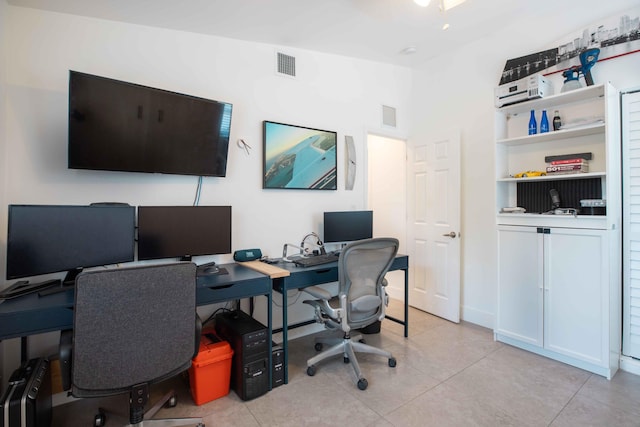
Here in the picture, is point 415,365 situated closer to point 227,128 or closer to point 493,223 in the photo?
point 493,223

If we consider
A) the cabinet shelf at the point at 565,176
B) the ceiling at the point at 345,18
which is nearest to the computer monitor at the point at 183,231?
the ceiling at the point at 345,18

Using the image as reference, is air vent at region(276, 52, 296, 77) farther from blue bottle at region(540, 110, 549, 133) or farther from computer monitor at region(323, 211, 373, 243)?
blue bottle at region(540, 110, 549, 133)

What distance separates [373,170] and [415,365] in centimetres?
269

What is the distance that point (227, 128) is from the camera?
2.46 meters

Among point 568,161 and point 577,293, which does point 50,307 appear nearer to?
point 577,293

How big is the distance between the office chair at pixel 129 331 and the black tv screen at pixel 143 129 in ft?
3.38

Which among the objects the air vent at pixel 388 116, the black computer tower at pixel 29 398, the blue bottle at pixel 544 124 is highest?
the air vent at pixel 388 116

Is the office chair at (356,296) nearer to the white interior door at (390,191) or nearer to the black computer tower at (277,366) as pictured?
the black computer tower at (277,366)

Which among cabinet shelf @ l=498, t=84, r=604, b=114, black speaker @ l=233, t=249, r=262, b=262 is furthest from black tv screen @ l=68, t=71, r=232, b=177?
cabinet shelf @ l=498, t=84, r=604, b=114

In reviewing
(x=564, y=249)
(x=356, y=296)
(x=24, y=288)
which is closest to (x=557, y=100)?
(x=564, y=249)

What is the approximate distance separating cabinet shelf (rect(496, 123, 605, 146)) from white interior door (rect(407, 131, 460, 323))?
1.78 ft

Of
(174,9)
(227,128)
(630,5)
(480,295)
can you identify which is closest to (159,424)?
(227,128)

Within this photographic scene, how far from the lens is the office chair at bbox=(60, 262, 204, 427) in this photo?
131 centimetres

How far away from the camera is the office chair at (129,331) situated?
1.31m
